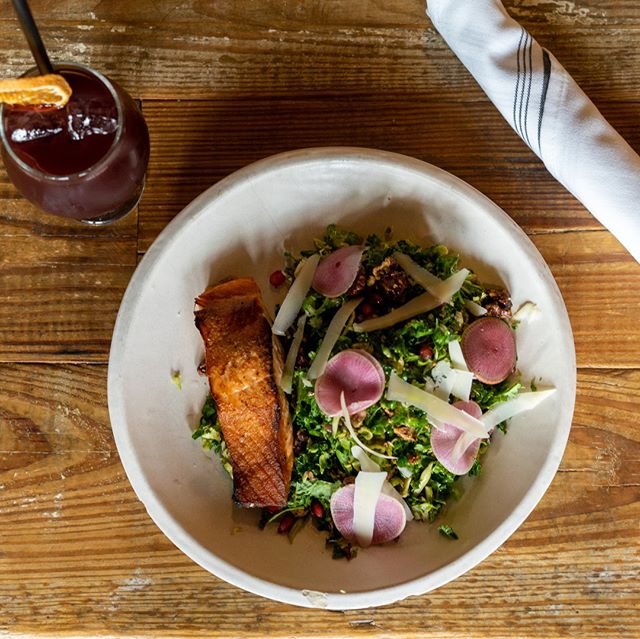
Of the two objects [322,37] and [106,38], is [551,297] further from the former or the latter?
[106,38]

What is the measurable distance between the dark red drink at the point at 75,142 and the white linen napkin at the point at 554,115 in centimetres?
94

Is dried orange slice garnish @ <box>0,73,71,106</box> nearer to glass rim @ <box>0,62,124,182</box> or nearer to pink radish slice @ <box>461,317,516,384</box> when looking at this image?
glass rim @ <box>0,62,124,182</box>

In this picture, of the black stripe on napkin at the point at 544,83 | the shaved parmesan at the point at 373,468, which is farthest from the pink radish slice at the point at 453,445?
the black stripe on napkin at the point at 544,83

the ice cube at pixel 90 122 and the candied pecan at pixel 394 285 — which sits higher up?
the ice cube at pixel 90 122

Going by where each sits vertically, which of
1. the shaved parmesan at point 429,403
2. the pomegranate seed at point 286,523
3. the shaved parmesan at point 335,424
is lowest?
the pomegranate seed at point 286,523

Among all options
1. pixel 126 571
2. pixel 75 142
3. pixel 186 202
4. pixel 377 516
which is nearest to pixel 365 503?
pixel 377 516

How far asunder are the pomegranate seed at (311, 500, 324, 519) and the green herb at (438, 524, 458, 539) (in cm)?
30

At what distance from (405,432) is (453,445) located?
12cm

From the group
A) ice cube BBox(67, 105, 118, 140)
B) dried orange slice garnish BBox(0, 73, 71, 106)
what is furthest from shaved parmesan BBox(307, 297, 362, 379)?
dried orange slice garnish BBox(0, 73, 71, 106)

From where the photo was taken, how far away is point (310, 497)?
1.95 m

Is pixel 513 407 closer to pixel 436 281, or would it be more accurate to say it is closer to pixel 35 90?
pixel 436 281

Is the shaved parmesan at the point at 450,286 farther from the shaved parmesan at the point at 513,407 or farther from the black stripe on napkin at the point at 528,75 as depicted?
the black stripe on napkin at the point at 528,75

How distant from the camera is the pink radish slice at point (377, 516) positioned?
6.12 feet

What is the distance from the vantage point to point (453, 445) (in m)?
1.82
